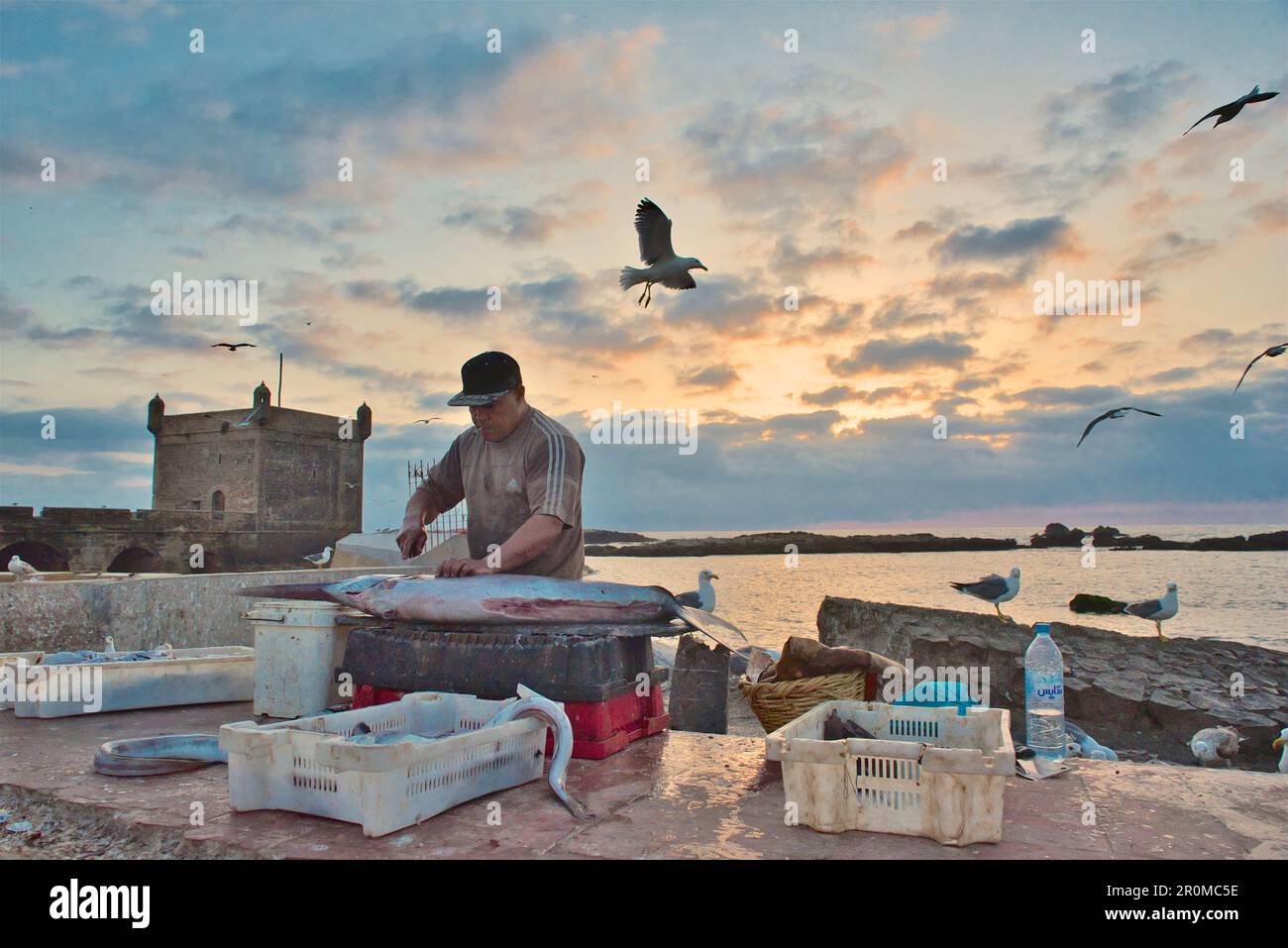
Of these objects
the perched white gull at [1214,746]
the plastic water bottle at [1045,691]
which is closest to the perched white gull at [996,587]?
the perched white gull at [1214,746]

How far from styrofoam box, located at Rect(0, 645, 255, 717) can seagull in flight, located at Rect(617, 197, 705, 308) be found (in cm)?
444

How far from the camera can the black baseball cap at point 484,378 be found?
505 cm

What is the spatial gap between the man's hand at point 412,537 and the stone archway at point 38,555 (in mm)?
37609

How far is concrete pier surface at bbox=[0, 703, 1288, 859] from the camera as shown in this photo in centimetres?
280

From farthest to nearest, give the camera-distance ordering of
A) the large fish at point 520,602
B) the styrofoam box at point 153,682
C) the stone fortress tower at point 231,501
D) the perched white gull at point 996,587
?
1. the stone fortress tower at point 231,501
2. the perched white gull at point 996,587
3. the styrofoam box at point 153,682
4. the large fish at point 520,602

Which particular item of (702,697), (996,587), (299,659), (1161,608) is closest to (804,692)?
(702,697)

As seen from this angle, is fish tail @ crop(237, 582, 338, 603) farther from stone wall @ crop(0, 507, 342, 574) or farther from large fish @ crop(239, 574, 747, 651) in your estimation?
stone wall @ crop(0, 507, 342, 574)

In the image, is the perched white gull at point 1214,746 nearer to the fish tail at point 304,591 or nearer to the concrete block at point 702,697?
the concrete block at point 702,697

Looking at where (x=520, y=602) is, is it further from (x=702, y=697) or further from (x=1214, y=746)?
(x=1214, y=746)

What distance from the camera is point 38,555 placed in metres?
36.3

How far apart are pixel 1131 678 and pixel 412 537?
11.4 meters

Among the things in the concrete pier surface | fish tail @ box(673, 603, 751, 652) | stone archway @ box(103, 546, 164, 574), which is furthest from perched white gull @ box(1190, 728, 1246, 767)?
stone archway @ box(103, 546, 164, 574)
